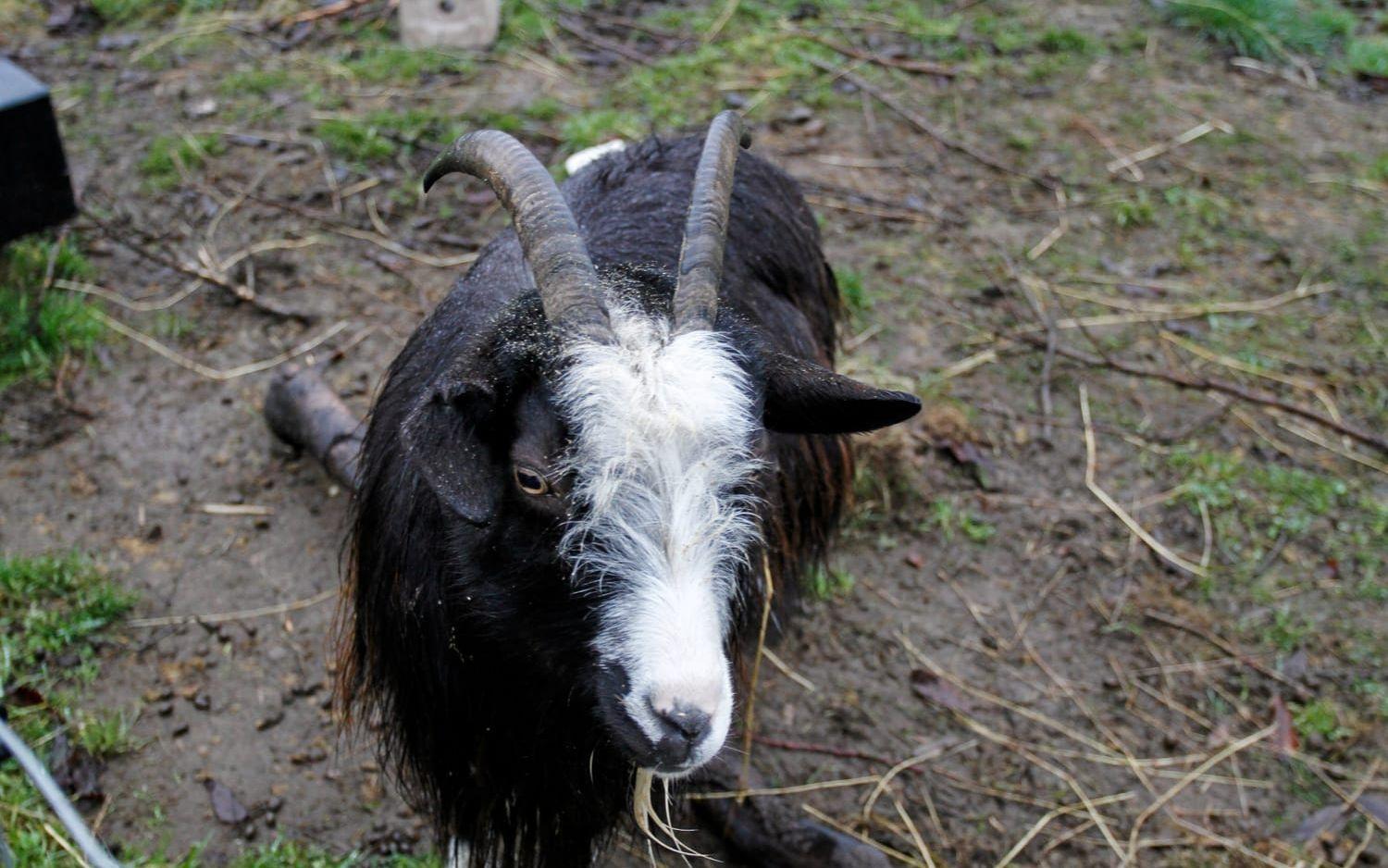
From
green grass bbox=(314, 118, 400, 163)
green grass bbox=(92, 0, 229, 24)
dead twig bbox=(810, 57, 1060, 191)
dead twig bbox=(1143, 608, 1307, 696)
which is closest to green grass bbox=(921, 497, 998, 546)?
dead twig bbox=(1143, 608, 1307, 696)

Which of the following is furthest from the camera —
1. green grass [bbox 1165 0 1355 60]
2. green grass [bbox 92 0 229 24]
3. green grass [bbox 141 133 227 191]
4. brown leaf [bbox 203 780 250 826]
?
green grass [bbox 1165 0 1355 60]

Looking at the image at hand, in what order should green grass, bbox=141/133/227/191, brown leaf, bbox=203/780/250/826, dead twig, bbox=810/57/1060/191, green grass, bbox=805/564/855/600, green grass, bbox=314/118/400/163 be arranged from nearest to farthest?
brown leaf, bbox=203/780/250/826 < green grass, bbox=805/564/855/600 < green grass, bbox=141/133/227/191 < green grass, bbox=314/118/400/163 < dead twig, bbox=810/57/1060/191

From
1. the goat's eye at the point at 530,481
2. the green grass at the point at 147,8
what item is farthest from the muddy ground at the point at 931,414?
the goat's eye at the point at 530,481

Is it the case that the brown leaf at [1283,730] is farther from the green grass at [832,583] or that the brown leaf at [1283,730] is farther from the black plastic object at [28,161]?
the black plastic object at [28,161]

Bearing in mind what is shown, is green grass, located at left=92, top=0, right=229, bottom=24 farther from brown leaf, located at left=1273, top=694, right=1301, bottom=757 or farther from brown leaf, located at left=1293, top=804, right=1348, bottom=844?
brown leaf, located at left=1293, top=804, right=1348, bottom=844

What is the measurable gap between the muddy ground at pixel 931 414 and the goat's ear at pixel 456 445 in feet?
5.05

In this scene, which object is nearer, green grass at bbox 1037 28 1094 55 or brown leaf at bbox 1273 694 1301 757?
brown leaf at bbox 1273 694 1301 757

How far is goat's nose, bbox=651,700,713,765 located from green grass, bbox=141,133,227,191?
4.71 meters

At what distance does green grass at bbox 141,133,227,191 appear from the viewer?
5.92 meters

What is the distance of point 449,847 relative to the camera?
3350mm

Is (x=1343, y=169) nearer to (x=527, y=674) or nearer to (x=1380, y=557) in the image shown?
(x=1380, y=557)

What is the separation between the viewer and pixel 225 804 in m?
3.62

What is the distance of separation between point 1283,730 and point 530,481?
307 cm

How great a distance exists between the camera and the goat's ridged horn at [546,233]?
8.18ft
